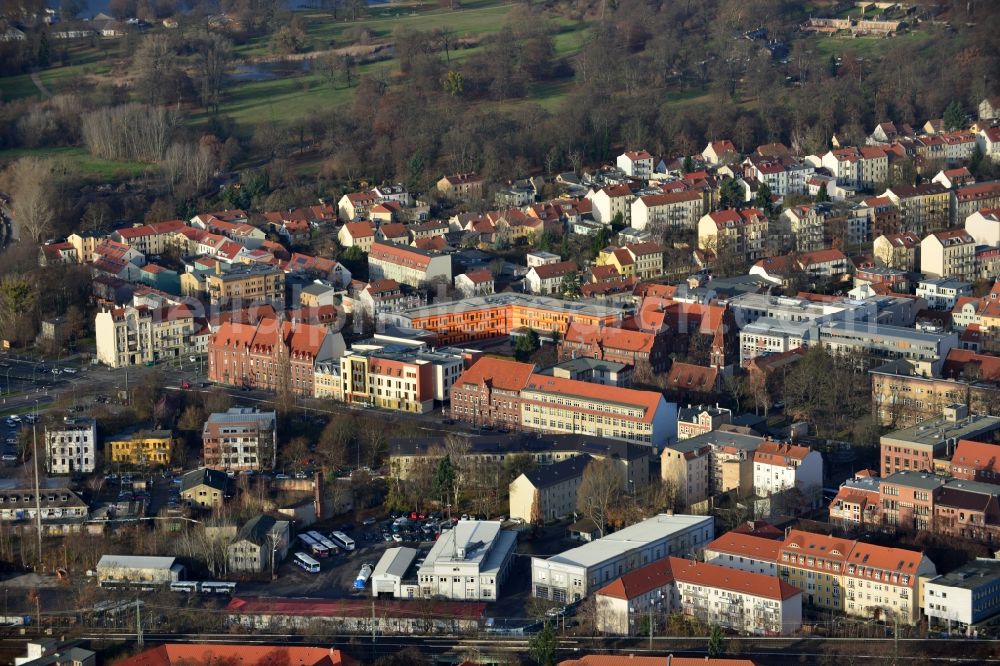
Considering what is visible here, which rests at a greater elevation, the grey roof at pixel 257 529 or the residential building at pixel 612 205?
the residential building at pixel 612 205

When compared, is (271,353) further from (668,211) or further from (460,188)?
(460,188)

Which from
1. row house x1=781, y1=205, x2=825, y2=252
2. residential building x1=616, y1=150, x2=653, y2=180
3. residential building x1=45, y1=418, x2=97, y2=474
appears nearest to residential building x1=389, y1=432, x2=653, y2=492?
residential building x1=45, y1=418, x2=97, y2=474

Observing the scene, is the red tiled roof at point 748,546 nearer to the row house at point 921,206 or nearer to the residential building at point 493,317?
the residential building at point 493,317

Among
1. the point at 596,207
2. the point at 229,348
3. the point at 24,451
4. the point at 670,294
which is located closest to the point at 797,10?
the point at 596,207

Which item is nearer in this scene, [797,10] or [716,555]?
[716,555]

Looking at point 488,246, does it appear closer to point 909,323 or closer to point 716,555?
point 909,323

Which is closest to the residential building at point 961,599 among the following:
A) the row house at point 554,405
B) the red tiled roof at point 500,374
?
the row house at point 554,405
